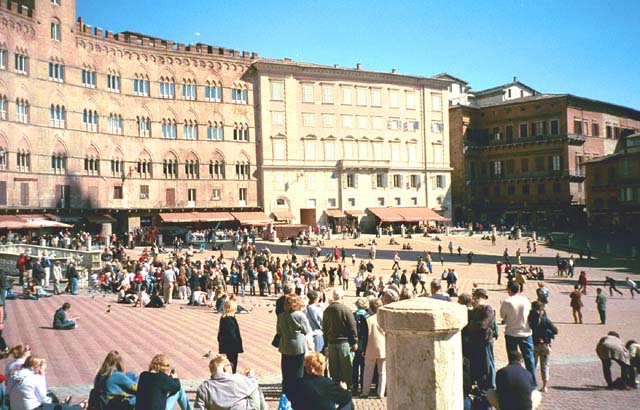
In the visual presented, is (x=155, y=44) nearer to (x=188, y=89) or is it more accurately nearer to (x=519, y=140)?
(x=188, y=89)

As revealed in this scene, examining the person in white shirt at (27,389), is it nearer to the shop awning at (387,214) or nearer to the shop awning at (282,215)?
the shop awning at (282,215)

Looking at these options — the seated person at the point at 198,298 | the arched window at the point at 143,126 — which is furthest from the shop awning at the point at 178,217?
the seated person at the point at 198,298

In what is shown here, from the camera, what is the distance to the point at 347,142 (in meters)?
61.4

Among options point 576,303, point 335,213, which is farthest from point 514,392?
point 335,213

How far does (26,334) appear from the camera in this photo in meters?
14.2

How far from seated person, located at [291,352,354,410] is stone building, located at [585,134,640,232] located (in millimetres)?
54251

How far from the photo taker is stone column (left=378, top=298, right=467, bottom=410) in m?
4.18

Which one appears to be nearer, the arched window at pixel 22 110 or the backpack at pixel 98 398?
the backpack at pixel 98 398

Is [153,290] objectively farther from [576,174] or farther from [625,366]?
[576,174]

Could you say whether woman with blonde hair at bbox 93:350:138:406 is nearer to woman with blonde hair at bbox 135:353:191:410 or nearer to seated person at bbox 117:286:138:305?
woman with blonde hair at bbox 135:353:191:410

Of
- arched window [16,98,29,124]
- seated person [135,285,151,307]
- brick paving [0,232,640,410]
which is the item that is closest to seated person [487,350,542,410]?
brick paving [0,232,640,410]

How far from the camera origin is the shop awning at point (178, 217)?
51356 millimetres

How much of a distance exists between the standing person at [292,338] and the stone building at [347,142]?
161 feet

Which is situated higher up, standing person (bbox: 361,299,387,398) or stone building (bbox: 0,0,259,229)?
stone building (bbox: 0,0,259,229)
